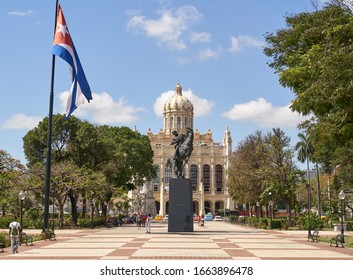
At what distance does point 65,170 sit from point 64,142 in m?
7.69

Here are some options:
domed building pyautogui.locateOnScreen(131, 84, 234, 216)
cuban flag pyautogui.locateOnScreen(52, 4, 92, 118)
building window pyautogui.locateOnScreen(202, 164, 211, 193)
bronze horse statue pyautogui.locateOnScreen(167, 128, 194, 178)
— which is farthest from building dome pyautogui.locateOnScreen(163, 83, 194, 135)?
cuban flag pyautogui.locateOnScreen(52, 4, 92, 118)

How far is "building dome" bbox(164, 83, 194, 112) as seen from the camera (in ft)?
466

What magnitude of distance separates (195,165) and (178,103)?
68.5 feet

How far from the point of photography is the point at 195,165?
436 feet

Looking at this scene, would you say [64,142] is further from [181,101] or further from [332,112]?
[181,101]

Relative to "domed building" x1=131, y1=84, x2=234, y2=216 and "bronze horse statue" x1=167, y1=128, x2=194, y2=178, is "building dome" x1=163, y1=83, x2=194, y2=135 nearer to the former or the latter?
"domed building" x1=131, y1=84, x2=234, y2=216

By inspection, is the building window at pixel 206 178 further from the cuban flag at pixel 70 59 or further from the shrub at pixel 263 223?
the cuban flag at pixel 70 59

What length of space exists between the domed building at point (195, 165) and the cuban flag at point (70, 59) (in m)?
97.4

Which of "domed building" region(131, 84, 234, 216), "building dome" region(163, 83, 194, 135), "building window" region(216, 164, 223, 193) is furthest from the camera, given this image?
"building dome" region(163, 83, 194, 135)

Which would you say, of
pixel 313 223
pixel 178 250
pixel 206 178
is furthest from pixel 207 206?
pixel 178 250

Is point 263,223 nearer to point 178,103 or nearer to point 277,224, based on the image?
point 277,224

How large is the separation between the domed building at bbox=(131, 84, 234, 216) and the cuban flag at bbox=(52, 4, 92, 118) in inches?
3837
